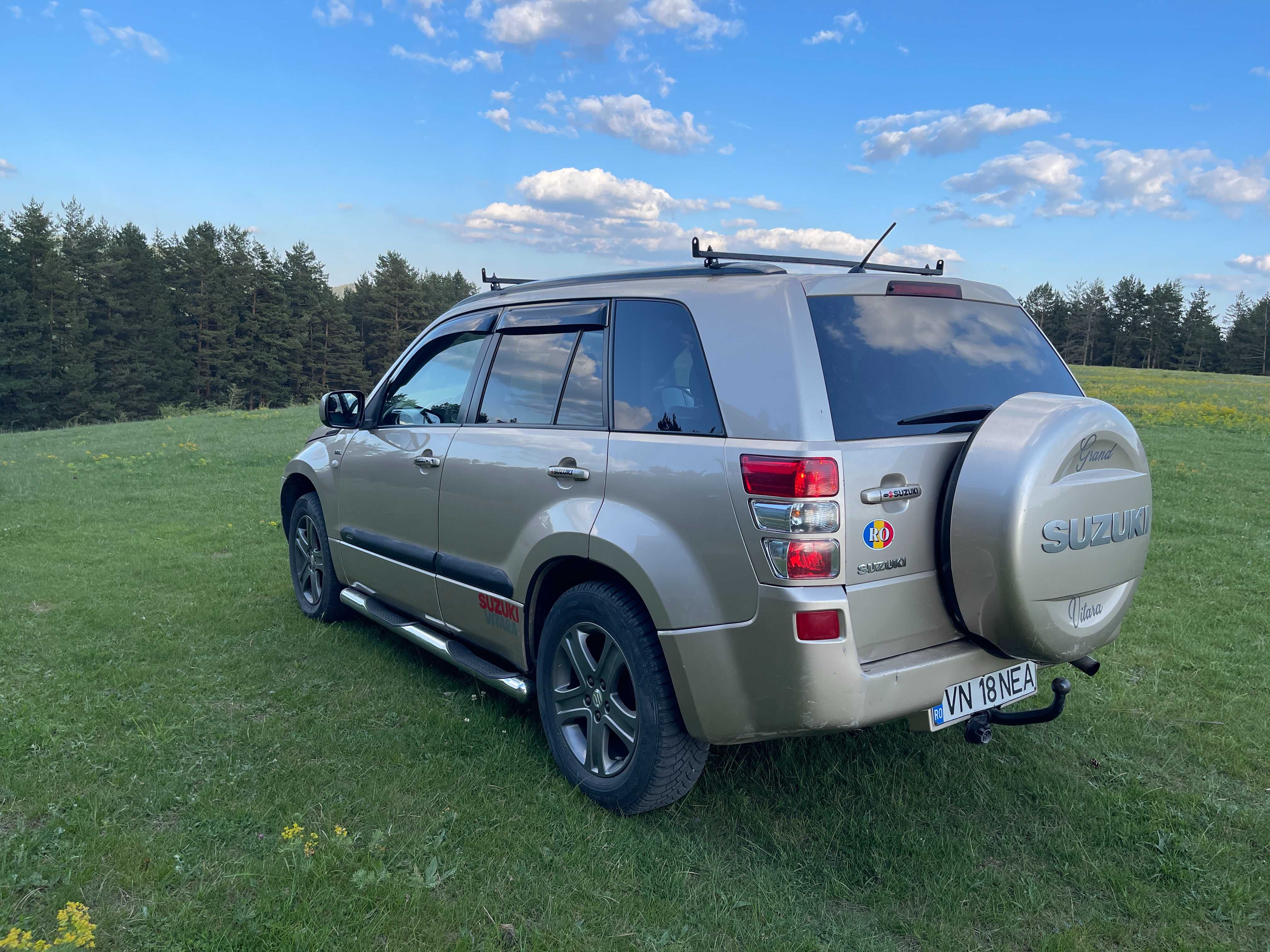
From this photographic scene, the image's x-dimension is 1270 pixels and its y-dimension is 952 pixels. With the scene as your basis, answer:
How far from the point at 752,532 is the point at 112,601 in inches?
206

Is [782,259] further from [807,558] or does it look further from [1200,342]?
[1200,342]

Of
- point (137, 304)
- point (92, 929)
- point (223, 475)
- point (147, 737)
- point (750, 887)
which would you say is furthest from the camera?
point (137, 304)

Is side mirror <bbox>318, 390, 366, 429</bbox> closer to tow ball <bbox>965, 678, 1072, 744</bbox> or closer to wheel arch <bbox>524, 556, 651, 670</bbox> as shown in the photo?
wheel arch <bbox>524, 556, 651, 670</bbox>

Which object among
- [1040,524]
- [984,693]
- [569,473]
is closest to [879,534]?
[1040,524]

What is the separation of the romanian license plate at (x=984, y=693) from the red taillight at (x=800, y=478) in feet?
2.81

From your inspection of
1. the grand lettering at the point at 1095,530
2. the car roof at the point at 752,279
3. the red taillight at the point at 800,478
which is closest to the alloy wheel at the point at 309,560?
the car roof at the point at 752,279

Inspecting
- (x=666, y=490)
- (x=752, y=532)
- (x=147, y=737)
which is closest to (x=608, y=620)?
(x=666, y=490)

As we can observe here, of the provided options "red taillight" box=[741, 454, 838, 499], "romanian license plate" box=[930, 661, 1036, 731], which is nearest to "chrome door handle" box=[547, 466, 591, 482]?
"red taillight" box=[741, 454, 838, 499]

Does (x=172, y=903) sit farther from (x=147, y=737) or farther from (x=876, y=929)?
(x=876, y=929)

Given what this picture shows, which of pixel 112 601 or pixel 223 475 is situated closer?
pixel 112 601

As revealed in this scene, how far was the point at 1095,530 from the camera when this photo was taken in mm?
2732

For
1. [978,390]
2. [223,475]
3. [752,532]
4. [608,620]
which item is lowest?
[223,475]

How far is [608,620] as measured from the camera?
3.03 metres

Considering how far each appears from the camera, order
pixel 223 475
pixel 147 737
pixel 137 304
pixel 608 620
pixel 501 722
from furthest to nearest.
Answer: pixel 137 304 < pixel 223 475 < pixel 501 722 < pixel 147 737 < pixel 608 620
